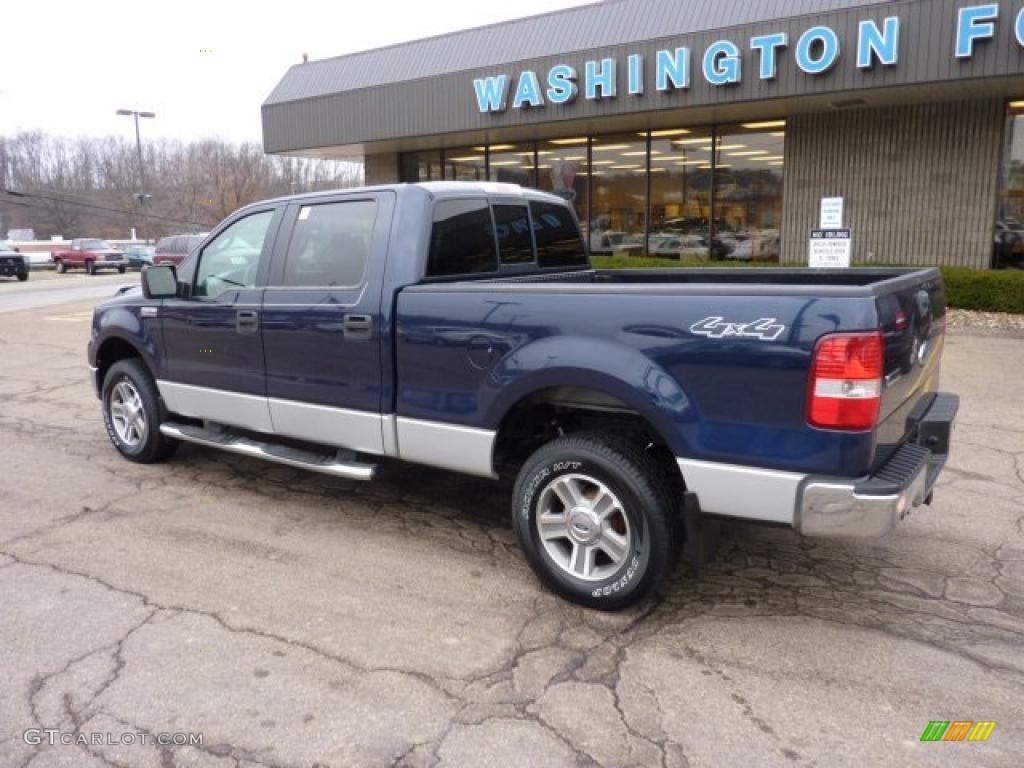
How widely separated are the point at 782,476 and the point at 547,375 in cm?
111

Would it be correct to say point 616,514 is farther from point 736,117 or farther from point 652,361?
point 736,117

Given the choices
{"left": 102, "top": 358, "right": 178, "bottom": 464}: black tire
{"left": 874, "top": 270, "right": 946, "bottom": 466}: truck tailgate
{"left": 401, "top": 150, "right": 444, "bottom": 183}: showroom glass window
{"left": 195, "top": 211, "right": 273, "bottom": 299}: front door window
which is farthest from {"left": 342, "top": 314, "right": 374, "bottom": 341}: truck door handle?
{"left": 401, "top": 150, "right": 444, "bottom": 183}: showroom glass window

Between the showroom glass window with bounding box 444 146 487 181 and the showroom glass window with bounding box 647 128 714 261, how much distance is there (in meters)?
4.65

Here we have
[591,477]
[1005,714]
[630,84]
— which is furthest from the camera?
[630,84]

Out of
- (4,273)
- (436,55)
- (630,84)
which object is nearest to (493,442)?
(630,84)

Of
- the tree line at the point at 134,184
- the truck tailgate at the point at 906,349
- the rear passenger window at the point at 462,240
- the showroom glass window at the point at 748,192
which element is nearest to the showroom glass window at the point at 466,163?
the showroom glass window at the point at 748,192

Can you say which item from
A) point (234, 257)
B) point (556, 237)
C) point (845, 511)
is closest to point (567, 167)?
point (556, 237)

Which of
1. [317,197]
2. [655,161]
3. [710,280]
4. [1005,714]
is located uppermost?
[655,161]

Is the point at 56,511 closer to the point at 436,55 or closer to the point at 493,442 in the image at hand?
the point at 493,442

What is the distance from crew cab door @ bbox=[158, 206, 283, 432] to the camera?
5.07 m

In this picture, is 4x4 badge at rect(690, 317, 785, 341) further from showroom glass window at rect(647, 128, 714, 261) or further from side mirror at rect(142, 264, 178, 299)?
showroom glass window at rect(647, 128, 714, 261)

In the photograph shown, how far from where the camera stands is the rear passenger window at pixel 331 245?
4590 millimetres

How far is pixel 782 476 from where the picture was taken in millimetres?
3168
